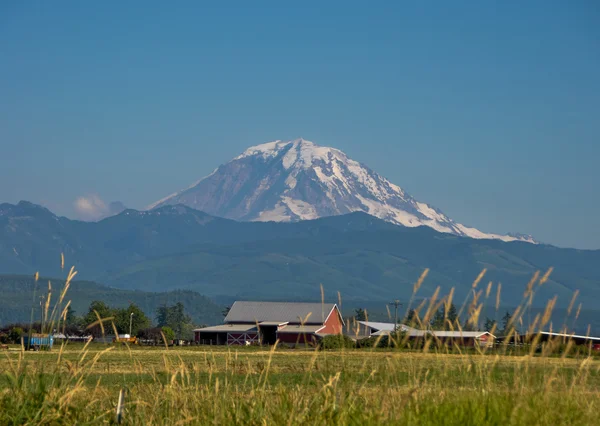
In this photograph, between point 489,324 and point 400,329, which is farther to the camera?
point 489,324

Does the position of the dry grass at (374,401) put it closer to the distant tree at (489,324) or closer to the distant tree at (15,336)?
the distant tree at (489,324)

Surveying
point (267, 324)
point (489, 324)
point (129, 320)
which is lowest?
point (267, 324)

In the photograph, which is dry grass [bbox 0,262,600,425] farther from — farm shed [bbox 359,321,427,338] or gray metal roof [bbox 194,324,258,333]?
gray metal roof [bbox 194,324,258,333]

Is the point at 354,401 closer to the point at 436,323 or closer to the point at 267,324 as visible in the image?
the point at 436,323

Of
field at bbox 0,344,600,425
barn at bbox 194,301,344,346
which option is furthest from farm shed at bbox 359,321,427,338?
barn at bbox 194,301,344,346

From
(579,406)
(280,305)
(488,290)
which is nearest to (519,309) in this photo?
(488,290)

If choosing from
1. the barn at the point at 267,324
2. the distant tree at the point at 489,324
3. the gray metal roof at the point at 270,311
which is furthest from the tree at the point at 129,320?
the distant tree at the point at 489,324

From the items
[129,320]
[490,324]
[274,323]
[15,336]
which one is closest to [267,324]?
[274,323]

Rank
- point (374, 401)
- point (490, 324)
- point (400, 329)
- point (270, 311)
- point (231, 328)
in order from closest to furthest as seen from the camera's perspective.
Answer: point (374, 401)
point (400, 329)
point (490, 324)
point (231, 328)
point (270, 311)

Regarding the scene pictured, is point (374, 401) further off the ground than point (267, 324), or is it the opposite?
point (267, 324)

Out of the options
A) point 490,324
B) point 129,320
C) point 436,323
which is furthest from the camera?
point 129,320

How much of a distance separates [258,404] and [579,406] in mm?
3474

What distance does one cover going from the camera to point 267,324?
123375 mm

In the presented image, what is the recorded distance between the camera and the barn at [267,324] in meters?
120
